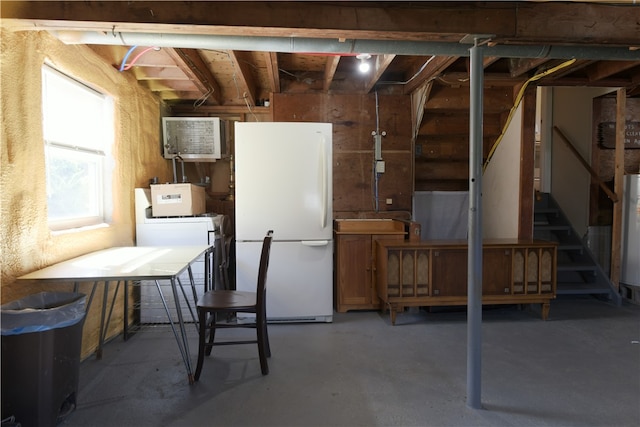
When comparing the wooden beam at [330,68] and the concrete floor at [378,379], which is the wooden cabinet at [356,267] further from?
the wooden beam at [330,68]

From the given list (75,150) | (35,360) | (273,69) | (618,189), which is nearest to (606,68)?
(618,189)

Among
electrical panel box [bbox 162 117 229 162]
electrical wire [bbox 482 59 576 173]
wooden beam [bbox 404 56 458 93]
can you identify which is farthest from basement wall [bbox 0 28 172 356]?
electrical wire [bbox 482 59 576 173]

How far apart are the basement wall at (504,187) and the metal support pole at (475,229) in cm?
213

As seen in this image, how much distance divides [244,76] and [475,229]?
2606 millimetres

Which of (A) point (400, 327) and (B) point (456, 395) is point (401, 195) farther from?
(B) point (456, 395)

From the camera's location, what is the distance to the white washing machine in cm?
343

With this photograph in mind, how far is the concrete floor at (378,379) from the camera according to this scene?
2012 millimetres

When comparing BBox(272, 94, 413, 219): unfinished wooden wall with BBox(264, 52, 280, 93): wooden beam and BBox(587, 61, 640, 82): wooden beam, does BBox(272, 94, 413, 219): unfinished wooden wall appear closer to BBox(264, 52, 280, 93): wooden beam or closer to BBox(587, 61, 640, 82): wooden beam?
BBox(264, 52, 280, 93): wooden beam

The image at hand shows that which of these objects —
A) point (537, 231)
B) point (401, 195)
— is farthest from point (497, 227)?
point (401, 195)

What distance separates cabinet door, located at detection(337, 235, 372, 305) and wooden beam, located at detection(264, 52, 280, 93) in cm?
171

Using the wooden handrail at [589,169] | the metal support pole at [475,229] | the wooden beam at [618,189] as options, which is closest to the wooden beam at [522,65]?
the wooden beam at [618,189]

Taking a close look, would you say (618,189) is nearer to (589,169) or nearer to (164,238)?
(589,169)

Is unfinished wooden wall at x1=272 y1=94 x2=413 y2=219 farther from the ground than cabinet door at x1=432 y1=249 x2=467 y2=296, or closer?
farther from the ground

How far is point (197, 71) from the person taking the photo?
11.3ft
